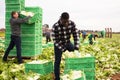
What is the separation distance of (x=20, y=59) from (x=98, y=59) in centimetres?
373

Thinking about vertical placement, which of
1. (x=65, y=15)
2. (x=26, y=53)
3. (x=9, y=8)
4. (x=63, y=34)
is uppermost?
(x=65, y=15)

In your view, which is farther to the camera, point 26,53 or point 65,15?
point 26,53

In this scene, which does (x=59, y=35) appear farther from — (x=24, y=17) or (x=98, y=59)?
(x=98, y=59)

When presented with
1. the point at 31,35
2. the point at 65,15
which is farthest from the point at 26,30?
the point at 65,15

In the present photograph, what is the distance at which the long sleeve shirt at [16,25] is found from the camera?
13451mm

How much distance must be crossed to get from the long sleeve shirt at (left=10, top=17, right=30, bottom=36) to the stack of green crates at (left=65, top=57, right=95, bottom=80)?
14.0 ft

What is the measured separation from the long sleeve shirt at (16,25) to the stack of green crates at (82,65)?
426 cm

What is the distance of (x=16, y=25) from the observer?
44.7 feet

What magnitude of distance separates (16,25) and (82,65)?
4.70 m

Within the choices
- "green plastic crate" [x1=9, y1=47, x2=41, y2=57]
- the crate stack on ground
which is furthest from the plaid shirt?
"green plastic crate" [x1=9, y1=47, x2=41, y2=57]

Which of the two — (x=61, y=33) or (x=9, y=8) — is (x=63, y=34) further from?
(x=9, y=8)

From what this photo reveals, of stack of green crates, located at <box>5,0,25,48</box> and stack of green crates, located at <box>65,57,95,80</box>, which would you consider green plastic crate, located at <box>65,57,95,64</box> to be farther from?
stack of green crates, located at <box>5,0,25,48</box>

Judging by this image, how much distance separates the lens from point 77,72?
8.92 m

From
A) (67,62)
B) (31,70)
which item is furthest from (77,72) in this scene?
(31,70)
